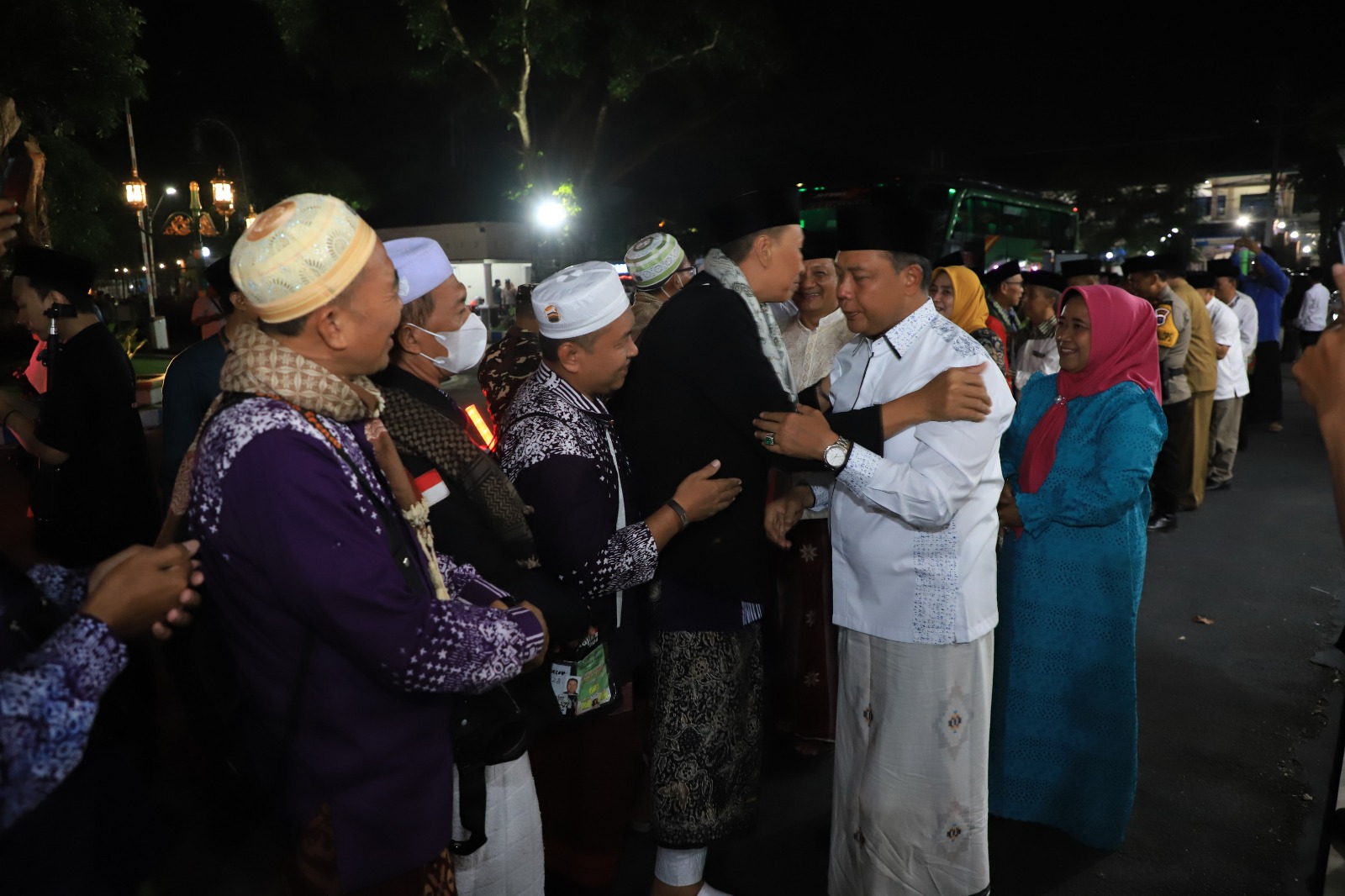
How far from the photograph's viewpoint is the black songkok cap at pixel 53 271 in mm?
3719

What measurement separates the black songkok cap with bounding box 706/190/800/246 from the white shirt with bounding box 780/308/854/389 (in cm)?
174

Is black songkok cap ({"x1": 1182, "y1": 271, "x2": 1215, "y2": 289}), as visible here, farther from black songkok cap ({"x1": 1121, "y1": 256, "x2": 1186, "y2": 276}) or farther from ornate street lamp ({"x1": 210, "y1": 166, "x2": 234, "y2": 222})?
ornate street lamp ({"x1": 210, "y1": 166, "x2": 234, "y2": 222})

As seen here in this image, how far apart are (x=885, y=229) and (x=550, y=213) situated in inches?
838

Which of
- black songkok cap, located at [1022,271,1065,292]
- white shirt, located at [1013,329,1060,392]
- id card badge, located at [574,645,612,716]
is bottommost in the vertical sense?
white shirt, located at [1013,329,1060,392]

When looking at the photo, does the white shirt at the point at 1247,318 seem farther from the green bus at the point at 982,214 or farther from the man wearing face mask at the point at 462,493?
the man wearing face mask at the point at 462,493

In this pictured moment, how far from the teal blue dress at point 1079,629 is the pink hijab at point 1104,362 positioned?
0.14 ft

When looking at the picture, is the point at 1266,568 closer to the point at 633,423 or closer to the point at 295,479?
the point at 633,423

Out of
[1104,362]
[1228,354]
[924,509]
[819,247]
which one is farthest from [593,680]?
[1228,354]

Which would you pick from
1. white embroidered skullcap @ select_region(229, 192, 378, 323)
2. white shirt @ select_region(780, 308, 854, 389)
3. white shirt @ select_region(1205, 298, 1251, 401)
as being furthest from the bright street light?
white embroidered skullcap @ select_region(229, 192, 378, 323)

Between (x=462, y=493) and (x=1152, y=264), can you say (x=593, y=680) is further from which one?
(x=1152, y=264)

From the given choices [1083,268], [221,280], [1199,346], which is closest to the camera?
[221,280]

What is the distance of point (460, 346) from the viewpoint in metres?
2.40

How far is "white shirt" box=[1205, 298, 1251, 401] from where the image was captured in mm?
8562

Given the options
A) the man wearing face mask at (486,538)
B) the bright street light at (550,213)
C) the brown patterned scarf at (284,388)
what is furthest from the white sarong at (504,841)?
the bright street light at (550,213)
